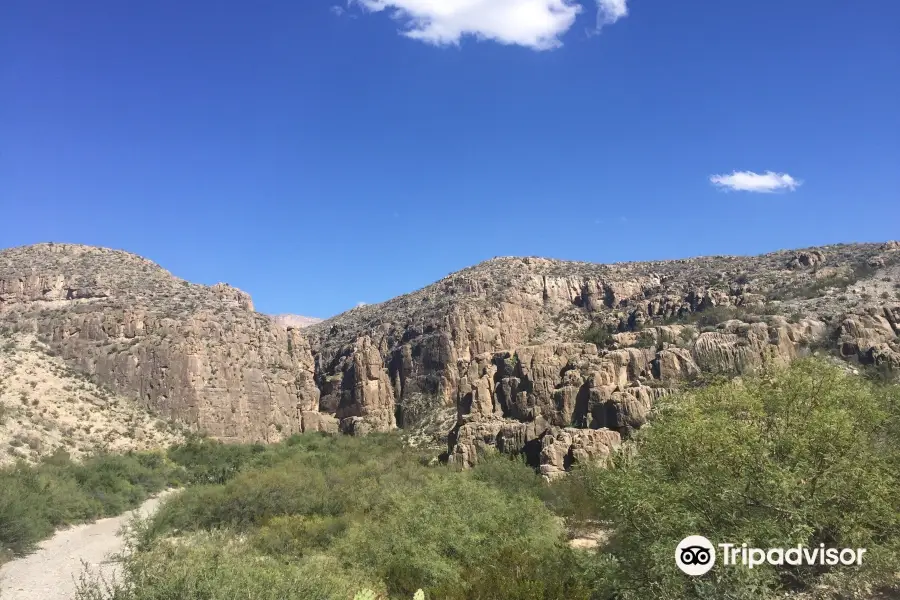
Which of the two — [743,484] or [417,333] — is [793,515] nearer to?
[743,484]

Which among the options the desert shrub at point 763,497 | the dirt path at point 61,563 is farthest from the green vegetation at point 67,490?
the desert shrub at point 763,497

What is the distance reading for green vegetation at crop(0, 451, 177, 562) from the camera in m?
26.1

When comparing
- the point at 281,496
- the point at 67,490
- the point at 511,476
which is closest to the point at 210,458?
the point at 67,490

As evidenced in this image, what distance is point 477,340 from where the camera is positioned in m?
77.1

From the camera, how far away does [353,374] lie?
7419cm

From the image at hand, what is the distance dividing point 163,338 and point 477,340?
36.4m

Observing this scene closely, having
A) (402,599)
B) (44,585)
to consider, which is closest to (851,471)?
(402,599)

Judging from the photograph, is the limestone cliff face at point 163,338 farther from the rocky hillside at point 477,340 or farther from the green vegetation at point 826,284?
the green vegetation at point 826,284

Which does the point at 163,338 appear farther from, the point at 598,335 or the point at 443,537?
the point at 443,537

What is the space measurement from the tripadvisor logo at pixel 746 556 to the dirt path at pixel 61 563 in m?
18.5

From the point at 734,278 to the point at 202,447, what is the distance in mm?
66249

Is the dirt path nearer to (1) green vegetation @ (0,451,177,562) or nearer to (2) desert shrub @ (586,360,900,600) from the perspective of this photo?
(1) green vegetation @ (0,451,177,562)

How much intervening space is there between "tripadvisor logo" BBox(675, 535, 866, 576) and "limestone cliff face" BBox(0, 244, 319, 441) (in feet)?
177

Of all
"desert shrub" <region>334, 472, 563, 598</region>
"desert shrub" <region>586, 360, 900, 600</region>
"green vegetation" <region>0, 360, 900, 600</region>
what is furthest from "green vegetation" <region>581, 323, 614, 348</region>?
"desert shrub" <region>586, 360, 900, 600</region>
